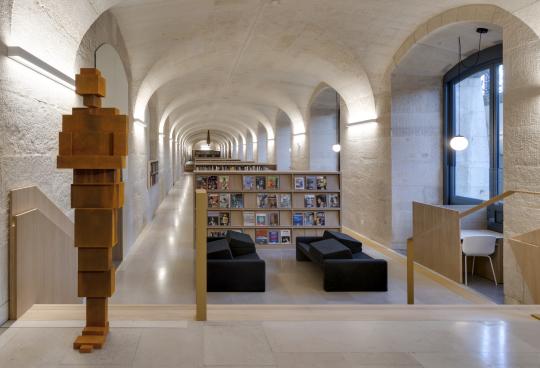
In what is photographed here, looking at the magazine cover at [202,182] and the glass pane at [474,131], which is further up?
the glass pane at [474,131]

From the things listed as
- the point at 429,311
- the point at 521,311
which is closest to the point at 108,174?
the point at 429,311

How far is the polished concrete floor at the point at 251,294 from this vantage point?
20.4ft

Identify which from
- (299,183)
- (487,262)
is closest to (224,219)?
(299,183)

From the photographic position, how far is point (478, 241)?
6961 millimetres

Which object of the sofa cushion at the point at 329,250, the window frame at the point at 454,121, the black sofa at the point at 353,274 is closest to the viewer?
the black sofa at the point at 353,274

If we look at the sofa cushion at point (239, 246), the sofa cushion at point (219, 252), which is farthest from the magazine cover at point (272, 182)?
the sofa cushion at point (219, 252)

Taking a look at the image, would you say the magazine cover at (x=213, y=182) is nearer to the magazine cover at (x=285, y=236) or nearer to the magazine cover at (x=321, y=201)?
the magazine cover at (x=285, y=236)

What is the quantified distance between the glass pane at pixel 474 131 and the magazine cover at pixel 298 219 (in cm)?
302

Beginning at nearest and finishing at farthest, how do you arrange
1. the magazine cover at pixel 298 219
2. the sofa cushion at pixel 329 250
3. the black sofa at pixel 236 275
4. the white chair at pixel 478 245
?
1. the black sofa at pixel 236 275
2. the sofa cushion at pixel 329 250
3. the white chair at pixel 478 245
4. the magazine cover at pixel 298 219

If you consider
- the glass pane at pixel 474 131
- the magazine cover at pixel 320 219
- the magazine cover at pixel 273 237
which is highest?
the glass pane at pixel 474 131

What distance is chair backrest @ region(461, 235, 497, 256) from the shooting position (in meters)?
6.94

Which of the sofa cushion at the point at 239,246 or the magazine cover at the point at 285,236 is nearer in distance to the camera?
the sofa cushion at the point at 239,246

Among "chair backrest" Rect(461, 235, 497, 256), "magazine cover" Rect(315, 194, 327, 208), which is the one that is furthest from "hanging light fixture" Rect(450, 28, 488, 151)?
"magazine cover" Rect(315, 194, 327, 208)

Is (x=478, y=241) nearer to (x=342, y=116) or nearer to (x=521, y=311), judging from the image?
(x=521, y=311)
